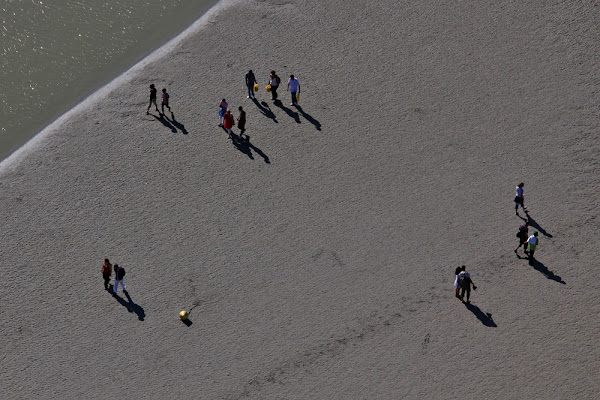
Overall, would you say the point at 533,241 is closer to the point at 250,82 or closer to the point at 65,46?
the point at 250,82

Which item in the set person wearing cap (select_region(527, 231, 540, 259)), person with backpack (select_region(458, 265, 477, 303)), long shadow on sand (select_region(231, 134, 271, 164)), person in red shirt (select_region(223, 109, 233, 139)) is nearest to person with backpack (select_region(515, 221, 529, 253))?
person wearing cap (select_region(527, 231, 540, 259))

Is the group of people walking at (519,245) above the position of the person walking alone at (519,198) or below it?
below

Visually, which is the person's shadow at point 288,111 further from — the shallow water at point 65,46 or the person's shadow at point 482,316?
the person's shadow at point 482,316

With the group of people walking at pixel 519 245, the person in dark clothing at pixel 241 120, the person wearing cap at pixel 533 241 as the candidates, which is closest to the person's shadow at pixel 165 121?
the person in dark clothing at pixel 241 120

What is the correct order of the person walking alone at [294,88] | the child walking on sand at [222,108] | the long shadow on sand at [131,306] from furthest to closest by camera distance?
1. the person walking alone at [294,88]
2. the child walking on sand at [222,108]
3. the long shadow on sand at [131,306]

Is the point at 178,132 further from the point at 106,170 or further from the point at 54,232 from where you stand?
the point at 54,232

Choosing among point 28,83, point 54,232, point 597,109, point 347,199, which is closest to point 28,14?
point 28,83
